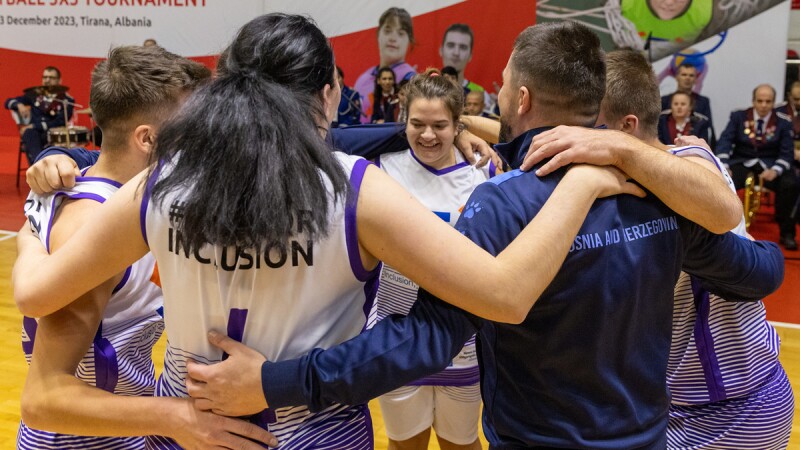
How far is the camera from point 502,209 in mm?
1585

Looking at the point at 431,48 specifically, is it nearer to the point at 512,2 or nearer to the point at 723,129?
the point at 512,2

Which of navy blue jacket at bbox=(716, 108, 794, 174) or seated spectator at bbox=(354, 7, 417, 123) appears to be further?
seated spectator at bbox=(354, 7, 417, 123)

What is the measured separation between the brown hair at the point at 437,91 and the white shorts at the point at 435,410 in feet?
4.03

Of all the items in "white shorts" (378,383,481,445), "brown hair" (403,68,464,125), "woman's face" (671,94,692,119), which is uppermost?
"brown hair" (403,68,464,125)

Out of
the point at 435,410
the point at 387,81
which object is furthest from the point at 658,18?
the point at 435,410

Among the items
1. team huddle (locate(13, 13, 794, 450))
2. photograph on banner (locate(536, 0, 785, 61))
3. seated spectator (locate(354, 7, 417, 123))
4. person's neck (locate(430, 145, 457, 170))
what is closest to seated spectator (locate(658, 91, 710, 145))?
photograph on banner (locate(536, 0, 785, 61))

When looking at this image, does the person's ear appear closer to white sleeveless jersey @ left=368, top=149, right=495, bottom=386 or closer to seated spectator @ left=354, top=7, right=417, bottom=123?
white sleeveless jersey @ left=368, top=149, right=495, bottom=386

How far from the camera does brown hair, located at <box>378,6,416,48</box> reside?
10.5 metres

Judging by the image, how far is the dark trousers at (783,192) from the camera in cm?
817

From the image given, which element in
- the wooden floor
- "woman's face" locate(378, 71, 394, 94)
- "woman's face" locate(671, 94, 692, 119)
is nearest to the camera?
the wooden floor

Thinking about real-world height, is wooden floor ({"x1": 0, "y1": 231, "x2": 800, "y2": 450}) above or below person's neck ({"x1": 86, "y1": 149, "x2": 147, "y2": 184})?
below

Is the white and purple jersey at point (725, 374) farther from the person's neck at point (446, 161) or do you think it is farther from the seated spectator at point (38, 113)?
the seated spectator at point (38, 113)

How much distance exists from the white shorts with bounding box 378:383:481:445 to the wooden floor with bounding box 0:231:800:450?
0.58 meters

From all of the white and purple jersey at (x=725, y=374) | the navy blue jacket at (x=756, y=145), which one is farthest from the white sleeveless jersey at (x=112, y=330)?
the navy blue jacket at (x=756, y=145)
